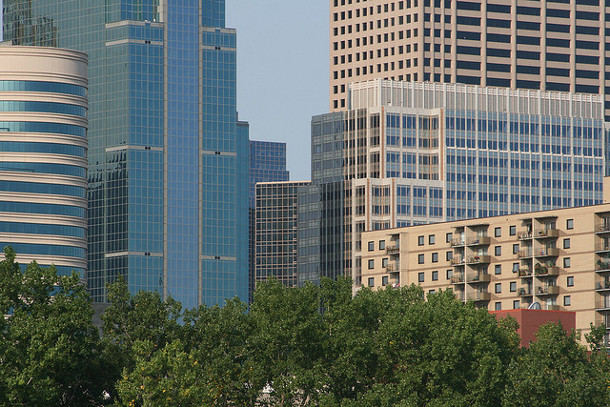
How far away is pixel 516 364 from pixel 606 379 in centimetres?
1066

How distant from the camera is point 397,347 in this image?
151 meters

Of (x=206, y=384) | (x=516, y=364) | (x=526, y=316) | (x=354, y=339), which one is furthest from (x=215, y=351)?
(x=526, y=316)

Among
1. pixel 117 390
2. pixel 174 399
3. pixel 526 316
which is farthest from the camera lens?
pixel 526 316

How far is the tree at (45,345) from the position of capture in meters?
131

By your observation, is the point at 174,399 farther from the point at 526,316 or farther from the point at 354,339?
the point at 526,316

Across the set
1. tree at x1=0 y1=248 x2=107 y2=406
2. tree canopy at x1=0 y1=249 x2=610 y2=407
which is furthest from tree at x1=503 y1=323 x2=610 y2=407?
tree at x1=0 y1=248 x2=107 y2=406

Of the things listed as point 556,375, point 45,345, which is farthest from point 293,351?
point 556,375

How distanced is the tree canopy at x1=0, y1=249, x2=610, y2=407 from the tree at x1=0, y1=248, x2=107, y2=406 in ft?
0.47

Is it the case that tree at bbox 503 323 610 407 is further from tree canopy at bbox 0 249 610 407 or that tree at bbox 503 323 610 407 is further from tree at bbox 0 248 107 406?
tree at bbox 0 248 107 406

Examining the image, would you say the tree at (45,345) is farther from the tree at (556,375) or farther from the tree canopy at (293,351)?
the tree at (556,375)

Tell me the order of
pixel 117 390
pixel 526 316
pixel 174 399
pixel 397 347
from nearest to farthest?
pixel 174 399 < pixel 117 390 < pixel 397 347 < pixel 526 316

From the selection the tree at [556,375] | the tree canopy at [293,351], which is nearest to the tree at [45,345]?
the tree canopy at [293,351]

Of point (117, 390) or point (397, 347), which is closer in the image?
point (117, 390)

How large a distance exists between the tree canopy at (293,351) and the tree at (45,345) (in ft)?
0.47
